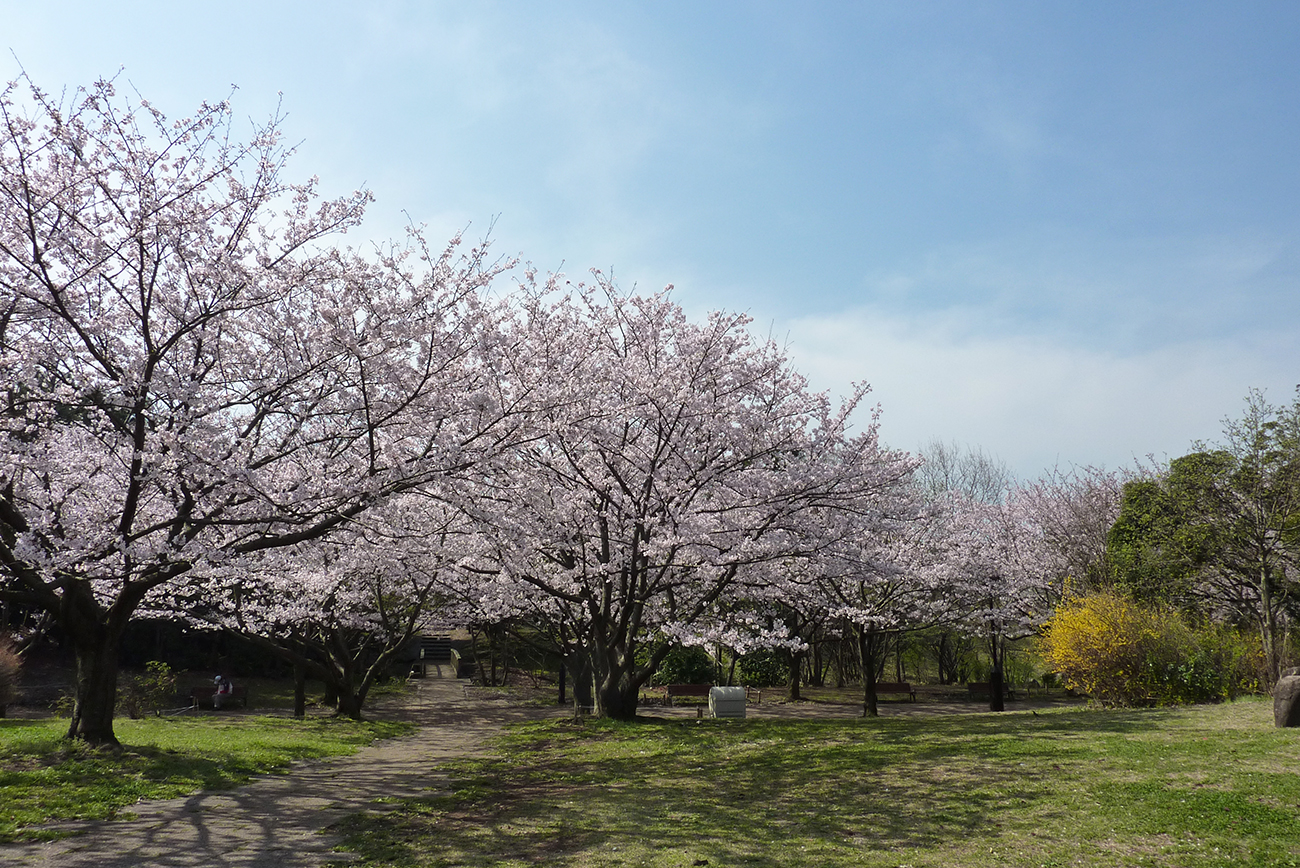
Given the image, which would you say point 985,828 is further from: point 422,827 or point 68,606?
point 68,606

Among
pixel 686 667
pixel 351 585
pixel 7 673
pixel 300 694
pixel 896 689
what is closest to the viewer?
pixel 7 673

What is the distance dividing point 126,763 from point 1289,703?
15.3 meters

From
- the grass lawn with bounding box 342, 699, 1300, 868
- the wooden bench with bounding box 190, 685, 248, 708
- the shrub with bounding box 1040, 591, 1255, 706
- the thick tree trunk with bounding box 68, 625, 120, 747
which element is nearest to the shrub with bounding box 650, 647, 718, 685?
the wooden bench with bounding box 190, 685, 248, 708

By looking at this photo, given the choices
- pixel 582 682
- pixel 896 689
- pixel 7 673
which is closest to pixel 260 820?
pixel 582 682

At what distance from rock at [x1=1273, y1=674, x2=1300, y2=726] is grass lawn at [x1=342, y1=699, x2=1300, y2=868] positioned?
0.51 m

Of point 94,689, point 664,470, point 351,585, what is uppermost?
point 664,470

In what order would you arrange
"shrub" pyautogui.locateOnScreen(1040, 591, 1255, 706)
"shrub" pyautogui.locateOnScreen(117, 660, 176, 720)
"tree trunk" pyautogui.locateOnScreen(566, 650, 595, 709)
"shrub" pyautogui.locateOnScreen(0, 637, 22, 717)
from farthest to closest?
"tree trunk" pyautogui.locateOnScreen(566, 650, 595, 709) < "shrub" pyautogui.locateOnScreen(117, 660, 176, 720) < "shrub" pyautogui.locateOnScreen(0, 637, 22, 717) < "shrub" pyautogui.locateOnScreen(1040, 591, 1255, 706)

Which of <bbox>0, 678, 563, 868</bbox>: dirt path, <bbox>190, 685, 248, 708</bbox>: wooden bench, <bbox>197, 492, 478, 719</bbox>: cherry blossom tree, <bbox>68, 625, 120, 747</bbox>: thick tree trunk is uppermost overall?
Answer: <bbox>197, 492, 478, 719</bbox>: cherry blossom tree

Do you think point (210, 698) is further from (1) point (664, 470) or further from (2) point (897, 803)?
(2) point (897, 803)

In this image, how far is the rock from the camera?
9.85m

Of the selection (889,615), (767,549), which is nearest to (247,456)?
(767,549)

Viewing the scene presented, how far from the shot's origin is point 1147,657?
1545 centimetres

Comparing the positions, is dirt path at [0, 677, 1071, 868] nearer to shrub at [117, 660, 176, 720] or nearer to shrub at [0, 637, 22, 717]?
shrub at [117, 660, 176, 720]

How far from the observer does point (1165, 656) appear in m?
15.4
